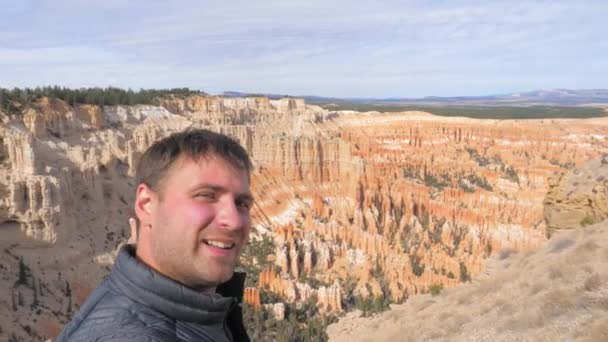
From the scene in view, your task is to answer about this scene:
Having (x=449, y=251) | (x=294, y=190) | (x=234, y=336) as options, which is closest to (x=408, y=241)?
(x=449, y=251)

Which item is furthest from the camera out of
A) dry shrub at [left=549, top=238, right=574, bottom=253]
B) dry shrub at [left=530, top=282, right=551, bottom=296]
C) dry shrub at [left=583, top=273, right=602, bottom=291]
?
dry shrub at [left=549, top=238, right=574, bottom=253]

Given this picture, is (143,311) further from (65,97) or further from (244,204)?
(65,97)

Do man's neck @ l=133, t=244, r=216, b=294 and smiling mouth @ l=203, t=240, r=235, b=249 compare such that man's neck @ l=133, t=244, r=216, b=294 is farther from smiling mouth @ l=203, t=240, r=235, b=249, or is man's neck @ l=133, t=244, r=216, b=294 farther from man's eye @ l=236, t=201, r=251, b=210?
man's eye @ l=236, t=201, r=251, b=210

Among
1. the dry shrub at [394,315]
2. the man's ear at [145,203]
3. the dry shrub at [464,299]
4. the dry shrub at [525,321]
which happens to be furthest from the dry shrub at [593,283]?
the man's ear at [145,203]

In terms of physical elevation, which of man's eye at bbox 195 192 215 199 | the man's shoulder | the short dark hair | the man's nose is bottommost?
the man's shoulder

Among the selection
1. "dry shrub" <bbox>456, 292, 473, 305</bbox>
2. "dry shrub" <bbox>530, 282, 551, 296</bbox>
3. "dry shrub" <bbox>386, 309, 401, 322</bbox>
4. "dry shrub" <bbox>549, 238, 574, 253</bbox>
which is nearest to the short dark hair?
"dry shrub" <bbox>530, 282, 551, 296</bbox>

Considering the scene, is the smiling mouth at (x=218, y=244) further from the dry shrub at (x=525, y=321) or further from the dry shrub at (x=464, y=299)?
the dry shrub at (x=464, y=299)

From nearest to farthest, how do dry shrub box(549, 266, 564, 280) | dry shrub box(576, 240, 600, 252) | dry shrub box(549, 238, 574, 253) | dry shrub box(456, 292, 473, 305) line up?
1. dry shrub box(549, 266, 564, 280)
2. dry shrub box(576, 240, 600, 252)
3. dry shrub box(456, 292, 473, 305)
4. dry shrub box(549, 238, 574, 253)

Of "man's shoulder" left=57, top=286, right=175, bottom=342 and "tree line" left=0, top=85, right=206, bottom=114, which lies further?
"tree line" left=0, top=85, right=206, bottom=114
